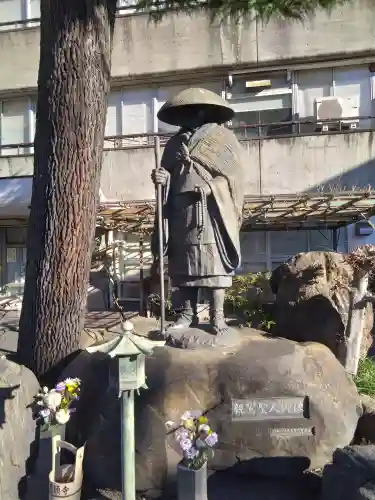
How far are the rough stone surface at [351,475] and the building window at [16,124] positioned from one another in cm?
1240

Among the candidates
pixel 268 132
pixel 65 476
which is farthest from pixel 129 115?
pixel 65 476

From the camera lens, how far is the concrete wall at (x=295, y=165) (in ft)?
38.8

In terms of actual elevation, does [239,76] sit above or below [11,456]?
above

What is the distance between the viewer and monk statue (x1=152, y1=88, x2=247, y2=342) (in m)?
4.68

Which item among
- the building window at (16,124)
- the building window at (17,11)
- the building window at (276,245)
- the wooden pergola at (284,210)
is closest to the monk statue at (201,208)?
the wooden pergola at (284,210)

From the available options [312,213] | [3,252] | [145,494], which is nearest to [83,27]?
[145,494]

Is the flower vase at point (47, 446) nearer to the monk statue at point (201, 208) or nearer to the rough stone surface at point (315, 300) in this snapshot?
the monk statue at point (201, 208)

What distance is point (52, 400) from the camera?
12.3 feet

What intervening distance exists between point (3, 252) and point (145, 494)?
11.7 meters

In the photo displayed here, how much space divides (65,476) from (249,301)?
18.8 feet

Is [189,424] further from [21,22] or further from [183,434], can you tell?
[21,22]

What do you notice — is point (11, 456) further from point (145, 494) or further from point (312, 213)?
point (312, 213)

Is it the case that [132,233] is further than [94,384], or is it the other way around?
[132,233]

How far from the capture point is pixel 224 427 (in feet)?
12.6
